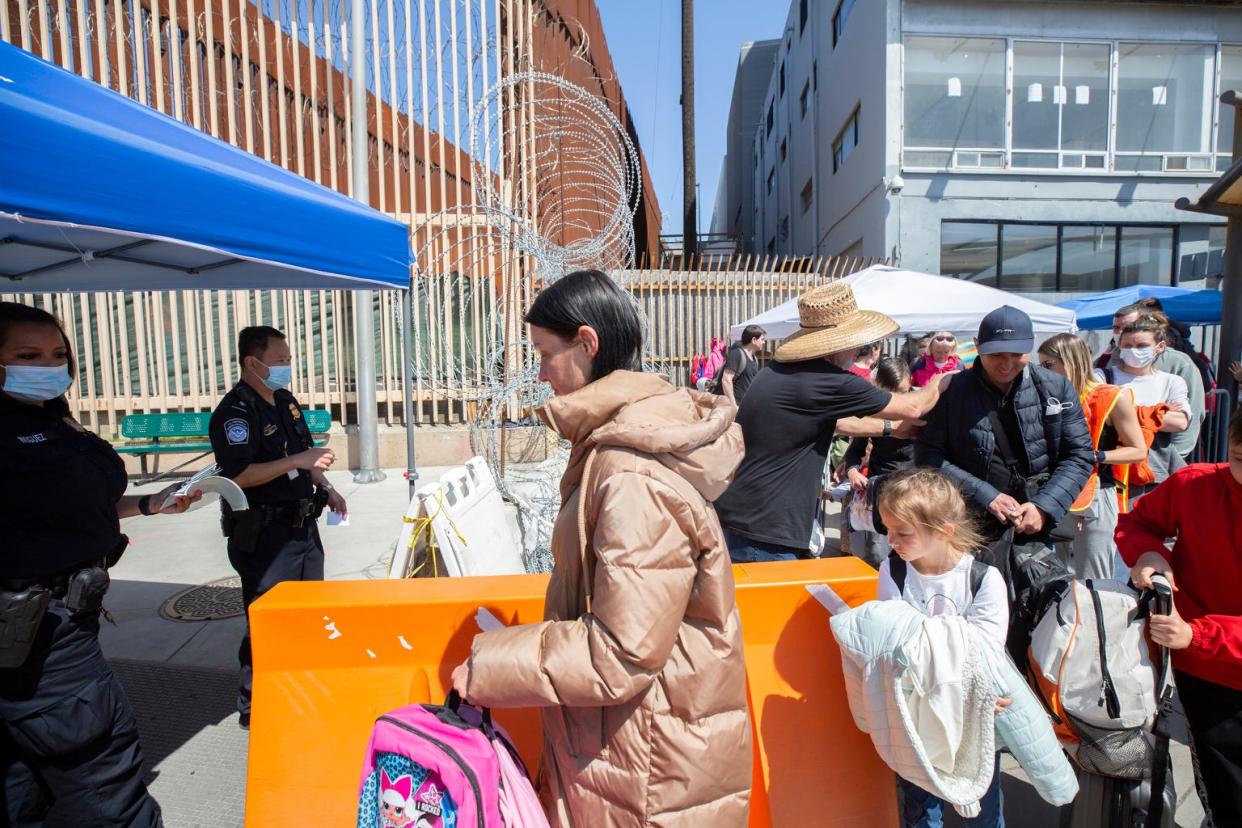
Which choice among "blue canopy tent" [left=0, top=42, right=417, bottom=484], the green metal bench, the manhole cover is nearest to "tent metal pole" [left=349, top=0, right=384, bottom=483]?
the green metal bench

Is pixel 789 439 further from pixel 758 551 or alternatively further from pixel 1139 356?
pixel 1139 356

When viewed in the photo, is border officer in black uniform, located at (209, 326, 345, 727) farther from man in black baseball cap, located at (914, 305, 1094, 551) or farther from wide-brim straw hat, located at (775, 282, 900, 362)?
man in black baseball cap, located at (914, 305, 1094, 551)

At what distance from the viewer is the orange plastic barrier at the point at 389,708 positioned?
90.9 inches

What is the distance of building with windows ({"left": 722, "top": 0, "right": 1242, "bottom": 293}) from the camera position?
47.8 ft

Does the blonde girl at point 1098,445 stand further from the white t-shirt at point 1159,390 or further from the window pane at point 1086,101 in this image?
the window pane at point 1086,101

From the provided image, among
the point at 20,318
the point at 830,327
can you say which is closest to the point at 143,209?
the point at 20,318

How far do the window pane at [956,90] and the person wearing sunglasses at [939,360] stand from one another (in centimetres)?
1068

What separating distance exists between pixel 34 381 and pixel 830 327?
2.96 meters

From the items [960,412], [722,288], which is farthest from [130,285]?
[722,288]

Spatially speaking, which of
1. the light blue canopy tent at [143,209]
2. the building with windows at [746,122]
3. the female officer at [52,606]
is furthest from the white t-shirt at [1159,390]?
the building with windows at [746,122]

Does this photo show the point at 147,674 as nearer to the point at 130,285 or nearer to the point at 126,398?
the point at 130,285

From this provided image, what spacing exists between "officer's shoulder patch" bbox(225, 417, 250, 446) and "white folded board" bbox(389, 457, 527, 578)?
0.85 meters

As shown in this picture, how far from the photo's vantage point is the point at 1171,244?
49.7 feet

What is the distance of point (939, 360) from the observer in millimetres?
6137
